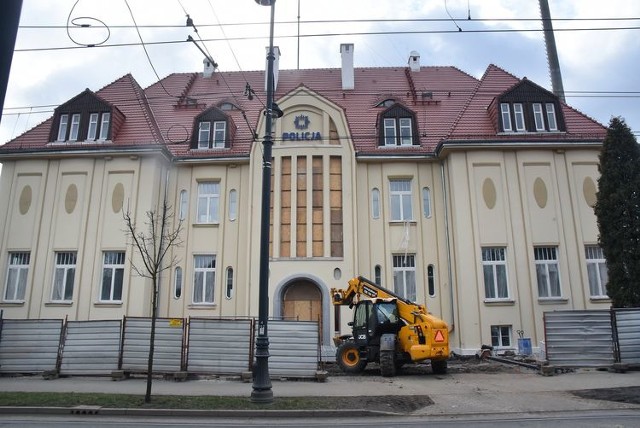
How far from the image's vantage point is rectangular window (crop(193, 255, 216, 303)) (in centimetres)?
2088

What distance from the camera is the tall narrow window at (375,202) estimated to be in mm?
21359

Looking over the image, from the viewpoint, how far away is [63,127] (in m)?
22.2

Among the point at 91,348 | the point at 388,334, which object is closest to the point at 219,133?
the point at 91,348

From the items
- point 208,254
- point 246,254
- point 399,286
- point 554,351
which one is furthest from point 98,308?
point 554,351

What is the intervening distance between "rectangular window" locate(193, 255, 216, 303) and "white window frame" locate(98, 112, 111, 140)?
6908mm

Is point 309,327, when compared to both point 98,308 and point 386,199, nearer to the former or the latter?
point 386,199

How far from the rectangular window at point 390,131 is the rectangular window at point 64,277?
14.5 meters

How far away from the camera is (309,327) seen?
1441 centimetres

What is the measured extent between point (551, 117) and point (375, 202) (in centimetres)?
854

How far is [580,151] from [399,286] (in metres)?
9.57

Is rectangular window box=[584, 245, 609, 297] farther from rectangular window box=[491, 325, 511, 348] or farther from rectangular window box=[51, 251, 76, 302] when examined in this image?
rectangular window box=[51, 251, 76, 302]

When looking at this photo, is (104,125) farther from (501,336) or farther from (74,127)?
(501,336)

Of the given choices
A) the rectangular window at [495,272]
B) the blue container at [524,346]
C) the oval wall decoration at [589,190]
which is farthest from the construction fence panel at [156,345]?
the oval wall decoration at [589,190]

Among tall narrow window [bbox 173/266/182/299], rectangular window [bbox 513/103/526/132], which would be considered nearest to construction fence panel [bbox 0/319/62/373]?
tall narrow window [bbox 173/266/182/299]
